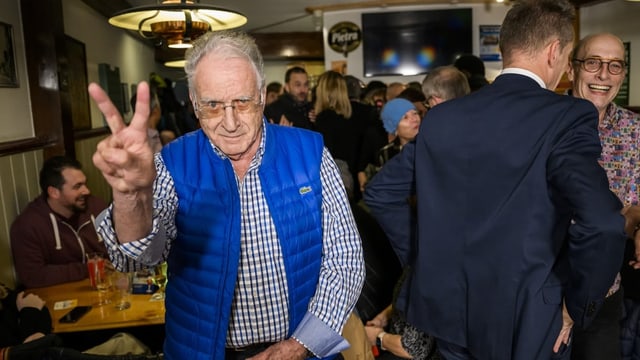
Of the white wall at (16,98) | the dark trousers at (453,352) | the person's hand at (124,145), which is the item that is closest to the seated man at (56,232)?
the white wall at (16,98)

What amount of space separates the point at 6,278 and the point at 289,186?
2.16 metres

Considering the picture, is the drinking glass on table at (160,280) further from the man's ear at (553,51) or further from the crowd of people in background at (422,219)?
the man's ear at (553,51)

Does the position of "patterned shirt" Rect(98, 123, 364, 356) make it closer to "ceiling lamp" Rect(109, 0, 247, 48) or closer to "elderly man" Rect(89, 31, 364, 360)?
"elderly man" Rect(89, 31, 364, 360)

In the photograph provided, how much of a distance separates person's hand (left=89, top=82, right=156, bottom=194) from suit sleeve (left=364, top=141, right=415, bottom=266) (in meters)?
0.91

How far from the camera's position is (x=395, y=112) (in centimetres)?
285

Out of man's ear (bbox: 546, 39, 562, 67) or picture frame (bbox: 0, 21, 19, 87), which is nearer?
man's ear (bbox: 546, 39, 562, 67)

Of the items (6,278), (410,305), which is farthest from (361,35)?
(410,305)

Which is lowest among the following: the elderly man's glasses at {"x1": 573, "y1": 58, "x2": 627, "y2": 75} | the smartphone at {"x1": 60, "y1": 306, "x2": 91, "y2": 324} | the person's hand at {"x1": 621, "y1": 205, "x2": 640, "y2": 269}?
the smartphone at {"x1": 60, "y1": 306, "x2": 91, "y2": 324}

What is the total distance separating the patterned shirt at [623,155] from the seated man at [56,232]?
89.0 inches

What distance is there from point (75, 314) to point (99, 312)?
0.09 m

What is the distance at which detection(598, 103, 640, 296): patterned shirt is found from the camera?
5.96 feet

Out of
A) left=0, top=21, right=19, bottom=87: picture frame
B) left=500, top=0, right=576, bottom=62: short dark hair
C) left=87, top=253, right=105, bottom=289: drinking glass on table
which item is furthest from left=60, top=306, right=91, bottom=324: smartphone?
left=500, top=0, right=576, bottom=62: short dark hair

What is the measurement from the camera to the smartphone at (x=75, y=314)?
196cm

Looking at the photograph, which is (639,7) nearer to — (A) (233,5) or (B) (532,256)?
(A) (233,5)
